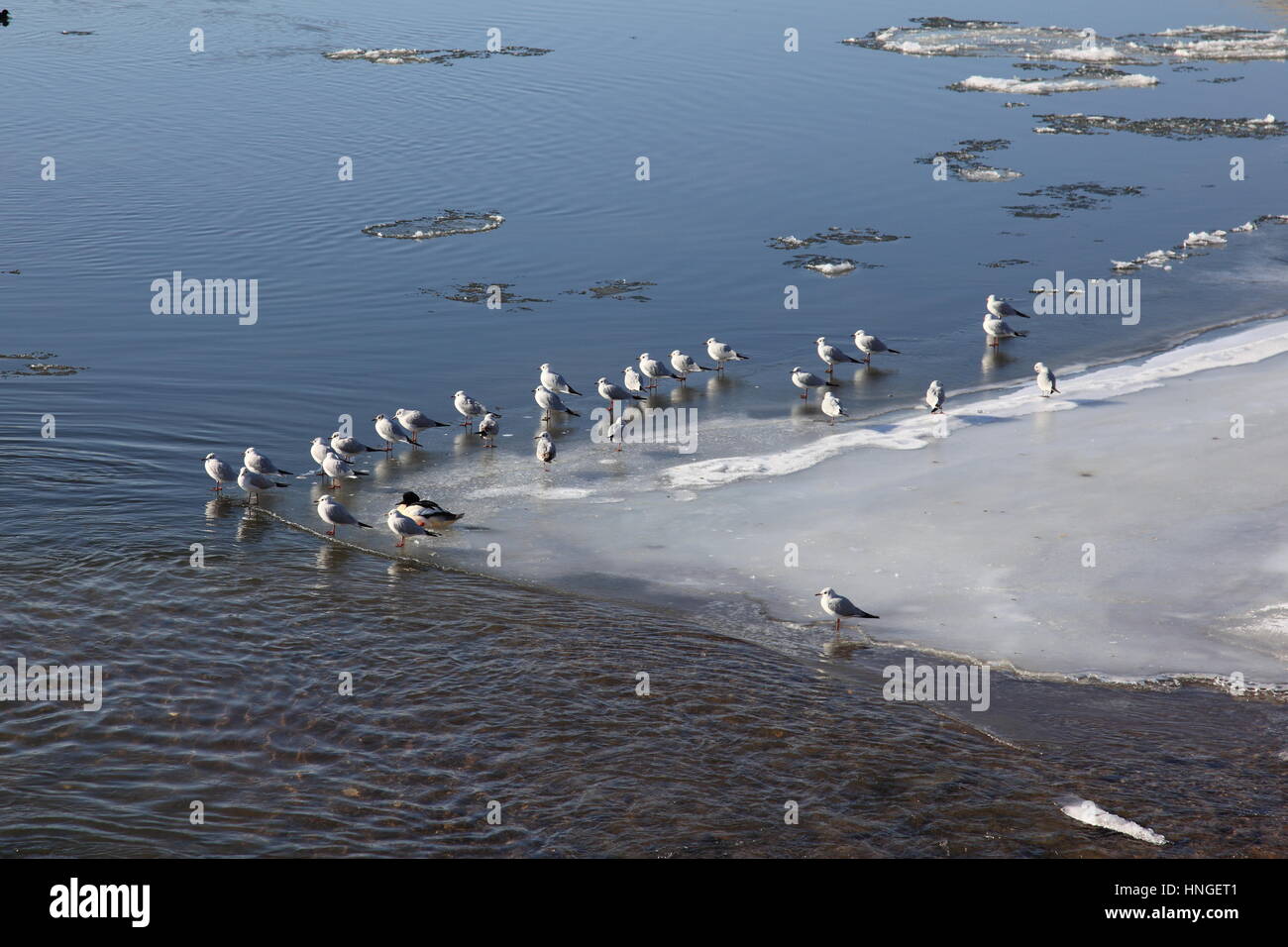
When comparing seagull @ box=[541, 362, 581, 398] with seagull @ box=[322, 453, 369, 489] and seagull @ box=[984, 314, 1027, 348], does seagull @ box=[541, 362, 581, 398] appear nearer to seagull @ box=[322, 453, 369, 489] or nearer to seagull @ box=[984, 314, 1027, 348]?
seagull @ box=[322, 453, 369, 489]

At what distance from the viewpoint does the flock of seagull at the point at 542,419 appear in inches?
602

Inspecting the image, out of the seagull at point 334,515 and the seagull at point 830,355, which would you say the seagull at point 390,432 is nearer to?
the seagull at point 334,515

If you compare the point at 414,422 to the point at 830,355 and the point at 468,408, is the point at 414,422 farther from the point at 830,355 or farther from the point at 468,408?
the point at 830,355

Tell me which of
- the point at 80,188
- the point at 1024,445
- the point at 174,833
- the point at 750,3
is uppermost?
the point at 750,3

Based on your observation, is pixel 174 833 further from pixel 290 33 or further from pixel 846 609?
pixel 290 33

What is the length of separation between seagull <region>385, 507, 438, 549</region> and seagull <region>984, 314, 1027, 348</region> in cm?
1097

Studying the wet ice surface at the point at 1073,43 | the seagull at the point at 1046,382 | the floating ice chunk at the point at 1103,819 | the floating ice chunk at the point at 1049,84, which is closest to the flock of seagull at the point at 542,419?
the seagull at the point at 1046,382

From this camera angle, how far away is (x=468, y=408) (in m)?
18.4

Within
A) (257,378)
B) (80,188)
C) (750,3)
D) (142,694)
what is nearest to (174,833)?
(142,694)

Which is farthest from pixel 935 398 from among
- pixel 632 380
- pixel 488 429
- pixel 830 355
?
pixel 488 429

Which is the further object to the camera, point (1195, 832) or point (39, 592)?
point (39, 592)

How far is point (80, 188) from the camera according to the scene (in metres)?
29.5

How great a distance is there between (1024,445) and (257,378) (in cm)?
1146

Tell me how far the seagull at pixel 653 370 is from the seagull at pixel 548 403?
155cm
